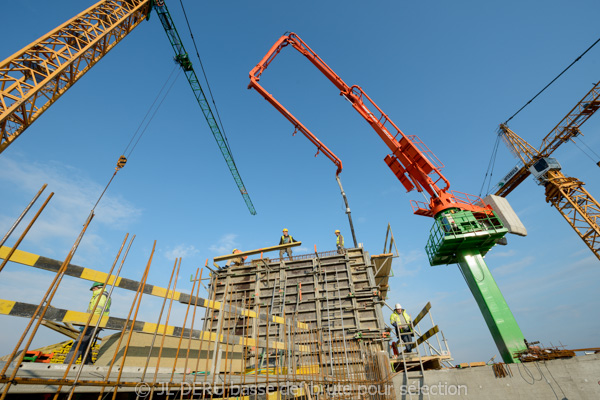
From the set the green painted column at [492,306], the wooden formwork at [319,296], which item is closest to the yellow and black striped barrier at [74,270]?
the wooden formwork at [319,296]

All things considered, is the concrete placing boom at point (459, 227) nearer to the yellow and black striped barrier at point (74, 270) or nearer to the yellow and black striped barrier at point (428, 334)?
the yellow and black striped barrier at point (428, 334)

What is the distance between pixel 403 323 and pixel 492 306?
4833mm

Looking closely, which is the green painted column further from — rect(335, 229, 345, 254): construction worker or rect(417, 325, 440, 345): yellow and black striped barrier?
rect(335, 229, 345, 254): construction worker

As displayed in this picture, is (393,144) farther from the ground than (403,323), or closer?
farther from the ground

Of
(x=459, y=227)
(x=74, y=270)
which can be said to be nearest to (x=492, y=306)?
(x=459, y=227)

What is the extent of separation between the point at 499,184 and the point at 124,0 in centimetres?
4195

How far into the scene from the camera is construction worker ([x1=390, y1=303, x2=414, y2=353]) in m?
11.2

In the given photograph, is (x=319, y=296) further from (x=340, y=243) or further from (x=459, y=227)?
(x=459, y=227)

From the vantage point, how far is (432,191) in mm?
16047

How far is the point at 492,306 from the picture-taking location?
1234 cm

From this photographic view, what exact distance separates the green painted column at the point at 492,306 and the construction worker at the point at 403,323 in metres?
4.31

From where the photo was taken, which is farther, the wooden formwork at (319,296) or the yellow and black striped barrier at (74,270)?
the wooden formwork at (319,296)

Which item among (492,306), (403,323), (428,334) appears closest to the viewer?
(428,334)

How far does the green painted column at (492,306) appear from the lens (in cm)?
1147
